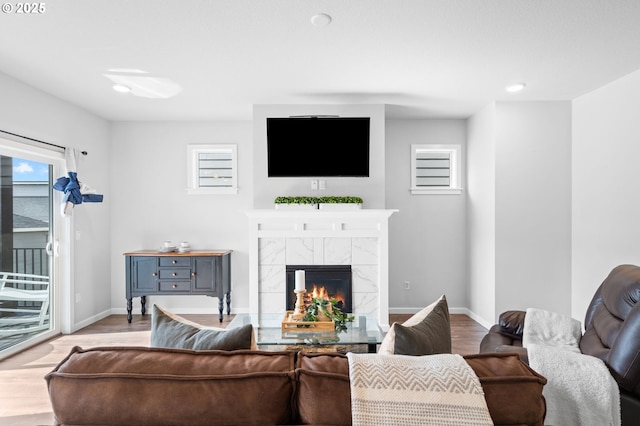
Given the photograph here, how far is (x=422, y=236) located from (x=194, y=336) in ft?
13.6

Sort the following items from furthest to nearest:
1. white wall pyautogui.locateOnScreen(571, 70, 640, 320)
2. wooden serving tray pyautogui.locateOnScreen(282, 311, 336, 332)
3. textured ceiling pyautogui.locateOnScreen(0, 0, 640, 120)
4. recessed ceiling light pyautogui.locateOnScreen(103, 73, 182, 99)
Result: recessed ceiling light pyautogui.locateOnScreen(103, 73, 182, 99) → white wall pyautogui.locateOnScreen(571, 70, 640, 320) → wooden serving tray pyautogui.locateOnScreen(282, 311, 336, 332) → textured ceiling pyautogui.locateOnScreen(0, 0, 640, 120)

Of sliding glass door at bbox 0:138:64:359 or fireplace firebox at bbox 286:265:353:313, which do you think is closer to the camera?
sliding glass door at bbox 0:138:64:359

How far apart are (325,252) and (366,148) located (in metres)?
1.29

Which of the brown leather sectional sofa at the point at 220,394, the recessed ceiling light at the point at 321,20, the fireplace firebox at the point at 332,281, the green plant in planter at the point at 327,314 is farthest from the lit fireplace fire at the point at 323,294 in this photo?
the brown leather sectional sofa at the point at 220,394

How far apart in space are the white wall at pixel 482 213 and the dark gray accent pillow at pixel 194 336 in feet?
12.1

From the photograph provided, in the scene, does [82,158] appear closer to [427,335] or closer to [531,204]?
[427,335]

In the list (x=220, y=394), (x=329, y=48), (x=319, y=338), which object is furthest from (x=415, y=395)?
(x=329, y=48)

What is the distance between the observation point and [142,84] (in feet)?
12.1

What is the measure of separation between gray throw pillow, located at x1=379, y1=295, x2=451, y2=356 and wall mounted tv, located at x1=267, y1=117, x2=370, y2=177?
2.85m

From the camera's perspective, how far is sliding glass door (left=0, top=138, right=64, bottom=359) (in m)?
3.52

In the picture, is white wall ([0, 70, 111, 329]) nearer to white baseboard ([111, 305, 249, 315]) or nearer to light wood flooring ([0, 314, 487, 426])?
white baseboard ([111, 305, 249, 315])

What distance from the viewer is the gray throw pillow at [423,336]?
131cm

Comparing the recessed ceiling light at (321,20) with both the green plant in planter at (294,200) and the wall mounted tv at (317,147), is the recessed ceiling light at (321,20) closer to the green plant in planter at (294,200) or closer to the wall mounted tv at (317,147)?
the wall mounted tv at (317,147)

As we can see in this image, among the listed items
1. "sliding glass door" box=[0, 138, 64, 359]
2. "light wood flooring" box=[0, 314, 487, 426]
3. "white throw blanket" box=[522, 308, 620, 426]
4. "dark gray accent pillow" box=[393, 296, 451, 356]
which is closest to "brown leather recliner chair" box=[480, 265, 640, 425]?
"white throw blanket" box=[522, 308, 620, 426]
